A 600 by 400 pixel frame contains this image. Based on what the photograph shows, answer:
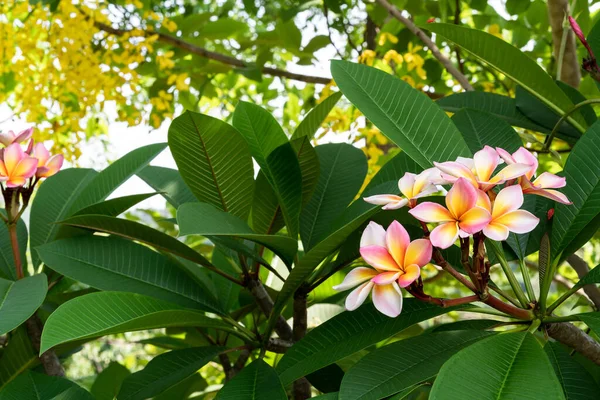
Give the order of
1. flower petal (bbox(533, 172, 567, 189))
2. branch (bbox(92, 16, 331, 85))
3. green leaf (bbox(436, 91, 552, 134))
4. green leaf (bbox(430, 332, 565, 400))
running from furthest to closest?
branch (bbox(92, 16, 331, 85)) < green leaf (bbox(436, 91, 552, 134)) < flower petal (bbox(533, 172, 567, 189)) < green leaf (bbox(430, 332, 565, 400))

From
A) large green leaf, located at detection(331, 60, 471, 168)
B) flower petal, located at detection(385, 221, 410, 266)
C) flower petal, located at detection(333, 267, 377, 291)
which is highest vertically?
large green leaf, located at detection(331, 60, 471, 168)

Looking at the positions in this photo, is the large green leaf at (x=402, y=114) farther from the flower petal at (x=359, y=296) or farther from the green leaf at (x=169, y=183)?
the green leaf at (x=169, y=183)

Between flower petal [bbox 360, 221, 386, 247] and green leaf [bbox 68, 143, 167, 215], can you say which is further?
green leaf [bbox 68, 143, 167, 215]

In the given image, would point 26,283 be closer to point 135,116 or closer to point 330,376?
point 330,376

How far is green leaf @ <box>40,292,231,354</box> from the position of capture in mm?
600

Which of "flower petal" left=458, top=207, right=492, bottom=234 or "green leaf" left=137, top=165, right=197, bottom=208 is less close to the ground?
"green leaf" left=137, top=165, right=197, bottom=208

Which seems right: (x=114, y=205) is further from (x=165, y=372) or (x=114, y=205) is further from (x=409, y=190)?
(x=409, y=190)

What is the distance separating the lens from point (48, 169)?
35.9 inches

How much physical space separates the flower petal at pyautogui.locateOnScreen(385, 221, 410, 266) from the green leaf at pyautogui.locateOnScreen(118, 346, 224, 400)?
398 mm

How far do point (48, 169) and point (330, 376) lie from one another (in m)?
0.46

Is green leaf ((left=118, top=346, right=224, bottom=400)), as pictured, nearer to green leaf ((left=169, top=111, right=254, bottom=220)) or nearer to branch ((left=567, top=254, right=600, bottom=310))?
green leaf ((left=169, top=111, right=254, bottom=220))

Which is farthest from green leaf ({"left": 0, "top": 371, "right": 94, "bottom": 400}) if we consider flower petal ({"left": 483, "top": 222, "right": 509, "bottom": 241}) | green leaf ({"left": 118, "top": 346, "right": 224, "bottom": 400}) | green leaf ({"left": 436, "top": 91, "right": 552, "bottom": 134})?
green leaf ({"left": 436, "top": 91, "right": 552, "bottom": 134})

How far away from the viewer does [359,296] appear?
1.76 ft

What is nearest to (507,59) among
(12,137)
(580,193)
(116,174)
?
(580,193)
